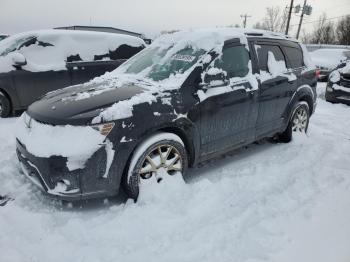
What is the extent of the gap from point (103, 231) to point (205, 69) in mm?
2046

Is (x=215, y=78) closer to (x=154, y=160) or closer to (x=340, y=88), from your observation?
(x=154, y=160)

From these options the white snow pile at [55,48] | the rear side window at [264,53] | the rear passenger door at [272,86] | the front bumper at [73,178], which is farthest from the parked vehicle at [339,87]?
the front bumper at [73,178]

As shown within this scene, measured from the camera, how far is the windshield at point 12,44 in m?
6.85

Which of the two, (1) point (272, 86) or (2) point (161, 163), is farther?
(1) point (272, 86)

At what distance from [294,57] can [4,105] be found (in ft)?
17.9

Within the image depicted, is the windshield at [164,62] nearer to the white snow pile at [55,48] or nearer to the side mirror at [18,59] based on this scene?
the side mirror at [18,59]

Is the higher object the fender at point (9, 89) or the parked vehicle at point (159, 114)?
the parked vehicle at point (159, 114)

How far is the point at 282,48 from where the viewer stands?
16.9ft

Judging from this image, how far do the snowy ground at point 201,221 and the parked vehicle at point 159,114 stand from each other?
264 millimetres

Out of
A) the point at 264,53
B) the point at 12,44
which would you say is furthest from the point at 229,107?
the point at 12,44

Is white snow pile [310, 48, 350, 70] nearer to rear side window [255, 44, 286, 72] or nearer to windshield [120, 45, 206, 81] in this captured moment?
rear side window [255, 44, 286, 72]

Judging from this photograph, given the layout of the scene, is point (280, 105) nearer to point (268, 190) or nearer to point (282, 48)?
point (282, 48)

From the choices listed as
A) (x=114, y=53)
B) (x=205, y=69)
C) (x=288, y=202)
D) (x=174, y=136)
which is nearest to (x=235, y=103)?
(x=205, y=69)

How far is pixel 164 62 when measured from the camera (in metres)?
4.08
